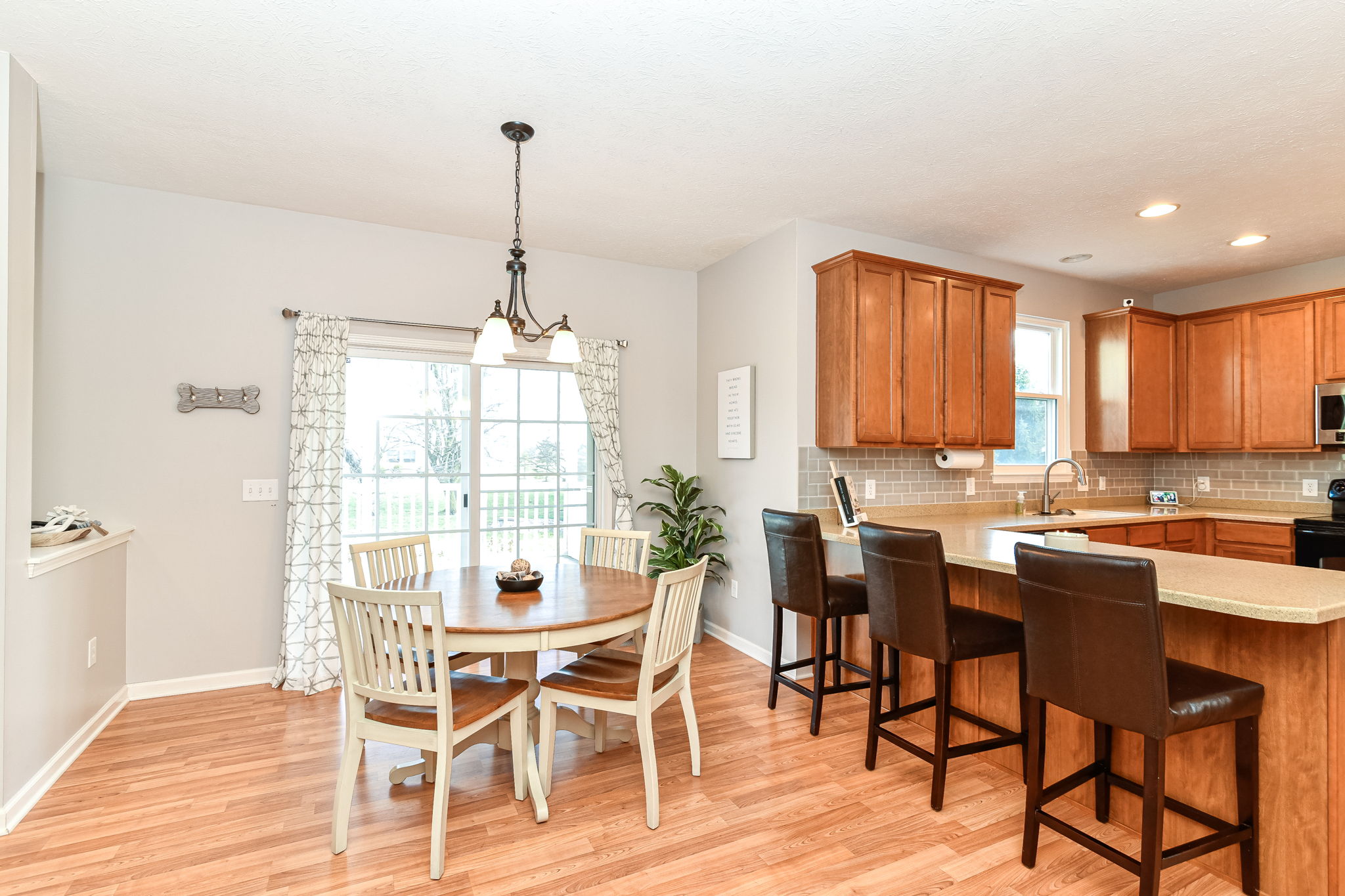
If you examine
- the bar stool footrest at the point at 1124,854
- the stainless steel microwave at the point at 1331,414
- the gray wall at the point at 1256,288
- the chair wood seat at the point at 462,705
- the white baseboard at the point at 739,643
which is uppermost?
the gray wall at the point at 1256,288

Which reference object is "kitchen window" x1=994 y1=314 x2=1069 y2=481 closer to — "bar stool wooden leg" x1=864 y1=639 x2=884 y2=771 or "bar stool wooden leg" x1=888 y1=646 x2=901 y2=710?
"bar stool wooden leg" x1=888 y1=646 x2=901 y2=710

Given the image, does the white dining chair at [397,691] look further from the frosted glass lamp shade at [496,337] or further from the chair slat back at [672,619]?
the frosted glass lamp shade at [496,337]

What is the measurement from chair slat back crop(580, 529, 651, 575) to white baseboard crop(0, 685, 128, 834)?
89.7 inches

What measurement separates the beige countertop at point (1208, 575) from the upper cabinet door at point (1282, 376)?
2.09 metres

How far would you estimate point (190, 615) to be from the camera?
3.60 metres

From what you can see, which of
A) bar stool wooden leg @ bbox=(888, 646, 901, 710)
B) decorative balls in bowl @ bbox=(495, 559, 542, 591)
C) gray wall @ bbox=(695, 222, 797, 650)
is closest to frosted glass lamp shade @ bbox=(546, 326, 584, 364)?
decorative balls in bowl @ bbox=(495, 559, 542, 591)

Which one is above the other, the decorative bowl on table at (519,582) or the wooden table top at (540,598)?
the decorative bowl on table at (519,582)

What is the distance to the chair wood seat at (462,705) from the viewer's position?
84.7 inches

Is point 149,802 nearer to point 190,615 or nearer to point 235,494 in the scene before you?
point 190,615

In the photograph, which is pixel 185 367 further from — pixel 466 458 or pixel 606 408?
pixel 606 408

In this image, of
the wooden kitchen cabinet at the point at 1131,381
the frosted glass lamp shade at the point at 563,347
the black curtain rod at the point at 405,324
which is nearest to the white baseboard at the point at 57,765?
the black curtain rod at the point at 405,324

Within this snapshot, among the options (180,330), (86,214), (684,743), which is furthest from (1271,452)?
(86,214)

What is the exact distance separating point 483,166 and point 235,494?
7.56ft

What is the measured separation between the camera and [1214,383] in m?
4.91
